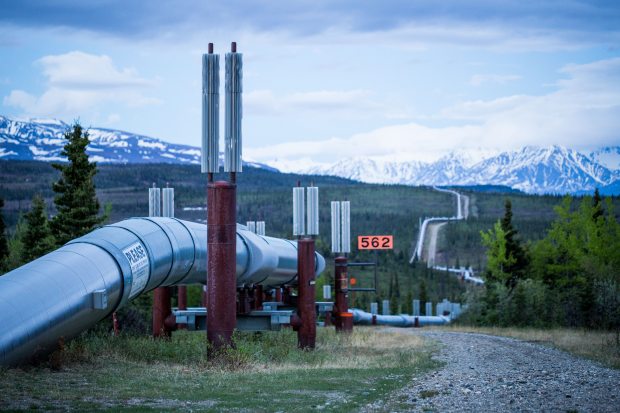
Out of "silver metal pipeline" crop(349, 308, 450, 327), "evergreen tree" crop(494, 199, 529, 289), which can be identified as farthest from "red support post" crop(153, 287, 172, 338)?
"evergreen tree" crop(494, 199, 529, 289)

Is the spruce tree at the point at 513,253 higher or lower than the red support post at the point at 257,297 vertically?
higher

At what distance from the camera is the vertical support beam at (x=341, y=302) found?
37031 millimetres

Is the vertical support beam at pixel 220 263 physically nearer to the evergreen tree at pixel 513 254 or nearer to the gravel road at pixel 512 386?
the gravel road at pixel 512 386

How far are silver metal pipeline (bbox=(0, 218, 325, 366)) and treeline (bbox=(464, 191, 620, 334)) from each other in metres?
22.5

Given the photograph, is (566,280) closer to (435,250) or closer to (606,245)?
(606,245)

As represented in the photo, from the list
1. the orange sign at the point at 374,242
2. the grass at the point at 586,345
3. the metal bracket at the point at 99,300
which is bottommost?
the grass at the point at 586,345

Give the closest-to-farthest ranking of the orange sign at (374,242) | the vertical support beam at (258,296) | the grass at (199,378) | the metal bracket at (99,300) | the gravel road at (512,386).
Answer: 1. the grass at (199,378)
2. the gravel road at (512,386)
3. the metal bracket at (99,300)
4. the vertical support beam at (258,296)
5. the orange sign at (374,242)

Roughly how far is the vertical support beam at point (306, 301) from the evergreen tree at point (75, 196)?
52.6 ft

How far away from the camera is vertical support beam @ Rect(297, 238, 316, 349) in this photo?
26984 mm

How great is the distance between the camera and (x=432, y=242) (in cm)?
16650

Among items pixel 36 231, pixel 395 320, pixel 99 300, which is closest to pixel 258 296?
pixel 99 300

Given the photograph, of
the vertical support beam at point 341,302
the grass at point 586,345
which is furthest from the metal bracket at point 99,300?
the vertical support beam at point 341,302

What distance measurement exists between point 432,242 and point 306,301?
14097cm

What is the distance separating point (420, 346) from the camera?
30594 mm
